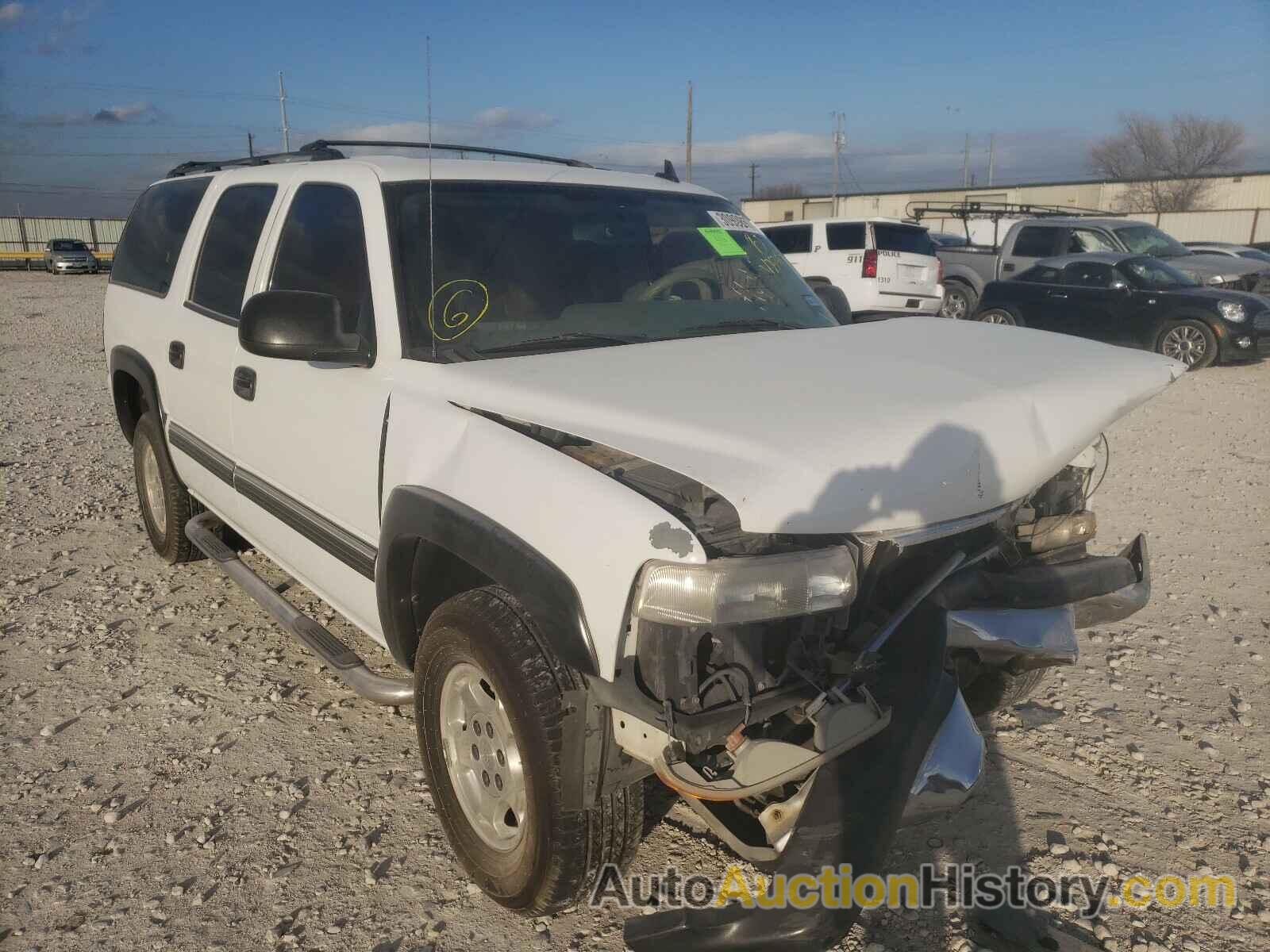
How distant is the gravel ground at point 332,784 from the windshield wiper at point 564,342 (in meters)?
1.52

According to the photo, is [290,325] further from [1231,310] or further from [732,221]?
[1231,310]

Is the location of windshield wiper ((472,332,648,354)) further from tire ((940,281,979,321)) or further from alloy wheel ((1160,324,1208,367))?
tire ((940,281,979,321))

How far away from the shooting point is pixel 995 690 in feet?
10.1

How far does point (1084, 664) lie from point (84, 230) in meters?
54.9

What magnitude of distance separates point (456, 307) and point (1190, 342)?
39.4ft

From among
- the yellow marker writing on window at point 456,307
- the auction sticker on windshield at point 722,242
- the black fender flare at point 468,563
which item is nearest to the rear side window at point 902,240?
the auction sticker on windshield at point 722,242

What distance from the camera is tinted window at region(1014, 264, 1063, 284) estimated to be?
42.5 ft

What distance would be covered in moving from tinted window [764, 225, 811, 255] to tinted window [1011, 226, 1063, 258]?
3.14 meters

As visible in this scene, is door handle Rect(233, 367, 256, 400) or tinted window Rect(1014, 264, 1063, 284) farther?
tinted window Rect(1014, 264, 1063, 284)

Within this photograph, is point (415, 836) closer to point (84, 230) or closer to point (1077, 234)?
point (1077, 234)

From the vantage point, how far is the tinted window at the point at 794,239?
14.6 m

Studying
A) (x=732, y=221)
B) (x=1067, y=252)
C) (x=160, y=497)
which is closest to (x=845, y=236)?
(x=1067, y=252)

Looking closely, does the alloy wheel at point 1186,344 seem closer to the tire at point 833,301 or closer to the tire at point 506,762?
the tire at point 833,301

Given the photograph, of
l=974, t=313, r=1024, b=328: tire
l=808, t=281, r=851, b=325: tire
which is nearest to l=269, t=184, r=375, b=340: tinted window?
l=808, t=281, r=851, b=325: tire
